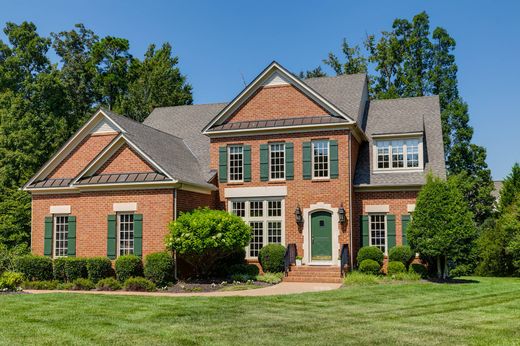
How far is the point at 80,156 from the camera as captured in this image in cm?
2364

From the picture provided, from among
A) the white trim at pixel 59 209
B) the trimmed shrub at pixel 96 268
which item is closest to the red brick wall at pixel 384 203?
the trimmed shrub at pixel 96 268

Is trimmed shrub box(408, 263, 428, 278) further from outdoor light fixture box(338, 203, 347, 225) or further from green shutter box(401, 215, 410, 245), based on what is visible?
outdoor light fixture box(338, 203, 347, 225)

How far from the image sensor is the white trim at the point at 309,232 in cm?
2204

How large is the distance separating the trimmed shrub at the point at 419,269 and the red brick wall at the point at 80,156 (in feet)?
45.4

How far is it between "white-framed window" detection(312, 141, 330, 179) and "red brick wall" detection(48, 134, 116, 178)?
899 cm

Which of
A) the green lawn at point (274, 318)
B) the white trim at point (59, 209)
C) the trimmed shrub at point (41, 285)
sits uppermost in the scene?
the white trim at point (59, 209)

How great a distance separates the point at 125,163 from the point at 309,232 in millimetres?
8120

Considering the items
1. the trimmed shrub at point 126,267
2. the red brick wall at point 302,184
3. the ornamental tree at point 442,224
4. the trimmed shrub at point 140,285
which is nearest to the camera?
the trimmed shrub at point 140,285

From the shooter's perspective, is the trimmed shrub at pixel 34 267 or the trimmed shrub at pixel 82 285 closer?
the trimmed shrub at pixel 82 285

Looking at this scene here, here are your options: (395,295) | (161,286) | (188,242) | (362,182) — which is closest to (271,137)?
(362,182)

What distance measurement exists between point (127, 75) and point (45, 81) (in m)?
7.96

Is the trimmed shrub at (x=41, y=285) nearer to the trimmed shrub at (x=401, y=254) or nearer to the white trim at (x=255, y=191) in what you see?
the white trim at (x=255, y=191)

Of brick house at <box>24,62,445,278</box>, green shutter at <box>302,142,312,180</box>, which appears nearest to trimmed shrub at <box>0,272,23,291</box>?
brick house at <box>24,62,445,278</box>

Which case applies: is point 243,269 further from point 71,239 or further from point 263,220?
point 71,239
